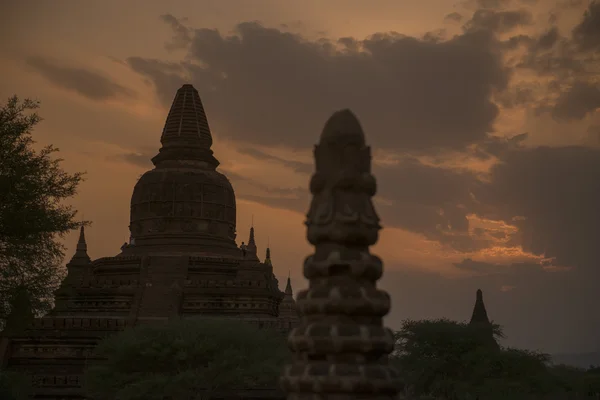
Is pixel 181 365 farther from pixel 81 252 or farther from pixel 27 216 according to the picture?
pixel 81 252

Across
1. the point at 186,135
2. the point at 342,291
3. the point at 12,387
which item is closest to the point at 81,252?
the point at 186,135

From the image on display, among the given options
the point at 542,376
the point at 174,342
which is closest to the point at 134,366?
the point at 174,342

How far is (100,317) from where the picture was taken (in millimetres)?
50594

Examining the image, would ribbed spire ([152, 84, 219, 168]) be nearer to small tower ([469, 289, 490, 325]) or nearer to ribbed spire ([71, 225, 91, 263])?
ribbed spire ([71, 225, 91, 263])

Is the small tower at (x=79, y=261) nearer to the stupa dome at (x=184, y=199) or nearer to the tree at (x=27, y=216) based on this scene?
the stupa dome at (x=184, y=199)

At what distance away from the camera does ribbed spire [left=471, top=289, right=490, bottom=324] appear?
61500mm

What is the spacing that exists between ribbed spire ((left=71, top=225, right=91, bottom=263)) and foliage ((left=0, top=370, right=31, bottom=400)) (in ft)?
68.7

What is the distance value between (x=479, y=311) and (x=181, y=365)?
27999 mm

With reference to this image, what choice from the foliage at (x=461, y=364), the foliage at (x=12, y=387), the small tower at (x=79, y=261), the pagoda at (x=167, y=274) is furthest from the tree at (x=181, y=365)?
the small tower at (x=79, y=261)

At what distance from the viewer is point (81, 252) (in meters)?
61.5

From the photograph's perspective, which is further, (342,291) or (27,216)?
(27,216)

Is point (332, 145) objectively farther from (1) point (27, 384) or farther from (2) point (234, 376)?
(1) point (27, 384)

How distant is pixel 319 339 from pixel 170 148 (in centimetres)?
5436

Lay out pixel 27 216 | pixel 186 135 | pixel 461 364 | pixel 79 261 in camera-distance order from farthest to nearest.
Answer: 1. pixel 186 135
2. pixel 79 261
3. pixel 461 364
4. pixel 27 216
